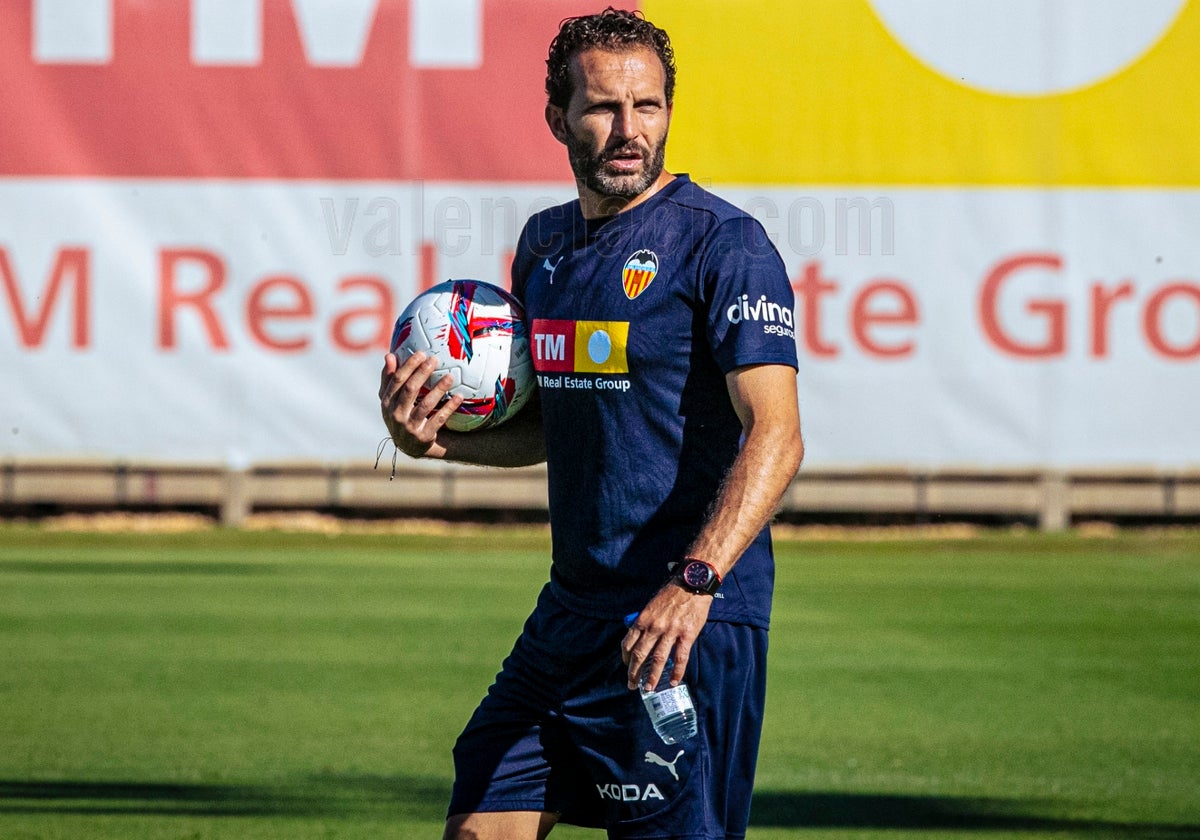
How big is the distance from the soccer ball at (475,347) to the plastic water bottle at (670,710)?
2.36 ft

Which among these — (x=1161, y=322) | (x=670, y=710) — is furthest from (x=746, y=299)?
(x=1161, y=322)

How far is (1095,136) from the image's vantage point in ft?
36.4

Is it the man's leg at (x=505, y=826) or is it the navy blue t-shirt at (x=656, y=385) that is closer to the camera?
the navy blue t-shirt at (x=656, y=385)

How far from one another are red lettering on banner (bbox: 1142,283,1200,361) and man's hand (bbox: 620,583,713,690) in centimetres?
926

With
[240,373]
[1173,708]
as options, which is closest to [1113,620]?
[1173,708]

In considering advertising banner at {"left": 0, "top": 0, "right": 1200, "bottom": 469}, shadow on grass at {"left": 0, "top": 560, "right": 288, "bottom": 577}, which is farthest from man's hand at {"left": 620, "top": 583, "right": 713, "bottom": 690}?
advertising banner at {"left": 0, "top": 0, "right": 1200, "bottom": 469}

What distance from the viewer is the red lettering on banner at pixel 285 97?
36.0 ft

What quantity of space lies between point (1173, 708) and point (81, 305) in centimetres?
760

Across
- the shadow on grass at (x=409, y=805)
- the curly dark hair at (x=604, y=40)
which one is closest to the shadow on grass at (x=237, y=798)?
the shadow on grass at (x=409, y=805)

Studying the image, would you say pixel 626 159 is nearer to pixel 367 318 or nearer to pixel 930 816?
pixel 930 816

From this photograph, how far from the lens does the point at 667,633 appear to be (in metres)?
2.66

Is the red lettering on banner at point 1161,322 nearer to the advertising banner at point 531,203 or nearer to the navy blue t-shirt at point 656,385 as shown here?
the advertising banner at point 531,203

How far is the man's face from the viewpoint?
297cm

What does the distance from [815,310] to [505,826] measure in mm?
8408
